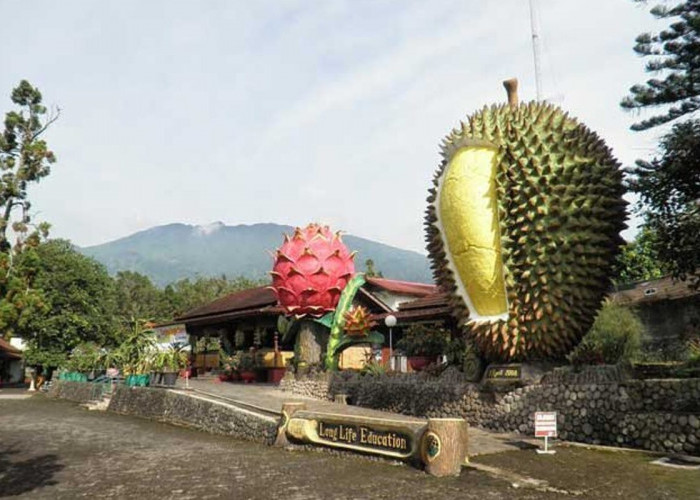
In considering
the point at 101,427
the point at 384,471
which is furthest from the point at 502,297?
the point at 101,427

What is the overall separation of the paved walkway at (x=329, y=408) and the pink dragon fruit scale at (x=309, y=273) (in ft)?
9.97

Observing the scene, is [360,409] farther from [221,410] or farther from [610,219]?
[610,219]

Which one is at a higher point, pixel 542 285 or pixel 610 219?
pixel 610 219

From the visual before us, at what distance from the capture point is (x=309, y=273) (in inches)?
795

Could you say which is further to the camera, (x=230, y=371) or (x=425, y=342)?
(x=230, y=371)

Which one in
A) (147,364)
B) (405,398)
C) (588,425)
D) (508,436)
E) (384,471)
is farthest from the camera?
(147,364)

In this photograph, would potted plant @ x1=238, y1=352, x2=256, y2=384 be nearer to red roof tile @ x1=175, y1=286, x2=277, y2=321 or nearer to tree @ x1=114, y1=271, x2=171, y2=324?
red roof tile @ x1=175, y1=286, x2=277, y2=321

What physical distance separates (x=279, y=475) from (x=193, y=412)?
846 cm

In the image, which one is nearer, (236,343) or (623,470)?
(623,470)

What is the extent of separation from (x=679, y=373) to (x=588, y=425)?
7.74 ft

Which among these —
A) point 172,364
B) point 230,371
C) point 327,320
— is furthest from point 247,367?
point 327,320

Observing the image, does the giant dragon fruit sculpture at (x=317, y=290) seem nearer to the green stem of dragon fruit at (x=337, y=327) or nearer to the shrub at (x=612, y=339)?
the green stem of dragon fruit at (x=337, y=327)

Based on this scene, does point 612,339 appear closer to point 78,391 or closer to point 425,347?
point 425,347

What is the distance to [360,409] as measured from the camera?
1593cm
